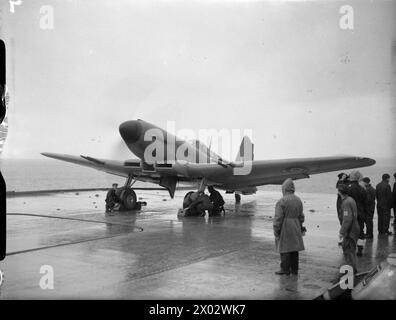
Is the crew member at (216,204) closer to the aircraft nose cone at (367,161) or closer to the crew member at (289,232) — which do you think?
the aircraft nose cone at (367,161)

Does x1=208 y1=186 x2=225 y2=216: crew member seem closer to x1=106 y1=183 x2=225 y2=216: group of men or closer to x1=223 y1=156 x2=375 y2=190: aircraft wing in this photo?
x1=106 y1=183 x2=225 y2=216: group of men

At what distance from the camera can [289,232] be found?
5.59 m

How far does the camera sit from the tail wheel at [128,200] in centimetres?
1428

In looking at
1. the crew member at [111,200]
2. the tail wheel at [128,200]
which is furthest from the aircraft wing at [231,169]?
the crew member at [111,200]

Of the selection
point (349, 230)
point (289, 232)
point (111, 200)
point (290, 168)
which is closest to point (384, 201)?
point (290, 168)

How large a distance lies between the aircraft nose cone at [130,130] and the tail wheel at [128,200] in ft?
7.64

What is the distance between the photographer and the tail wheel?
Result: 14.3 meters

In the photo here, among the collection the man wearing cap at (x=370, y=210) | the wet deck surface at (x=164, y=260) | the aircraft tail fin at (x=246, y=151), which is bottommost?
the wet deck surface at (x=164, y=260)

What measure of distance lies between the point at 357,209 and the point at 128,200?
362 inches

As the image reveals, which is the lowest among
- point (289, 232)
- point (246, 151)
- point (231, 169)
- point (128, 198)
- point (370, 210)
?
point (128, 198)

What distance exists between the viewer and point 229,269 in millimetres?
5746

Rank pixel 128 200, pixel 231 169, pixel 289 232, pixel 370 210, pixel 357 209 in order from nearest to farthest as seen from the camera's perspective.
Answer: pixel 289 232 → pixel 357 209 → pixel 370 210 → pixel 231 169 → pixel 128 200

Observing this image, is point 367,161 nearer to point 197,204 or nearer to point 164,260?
point 197,204
